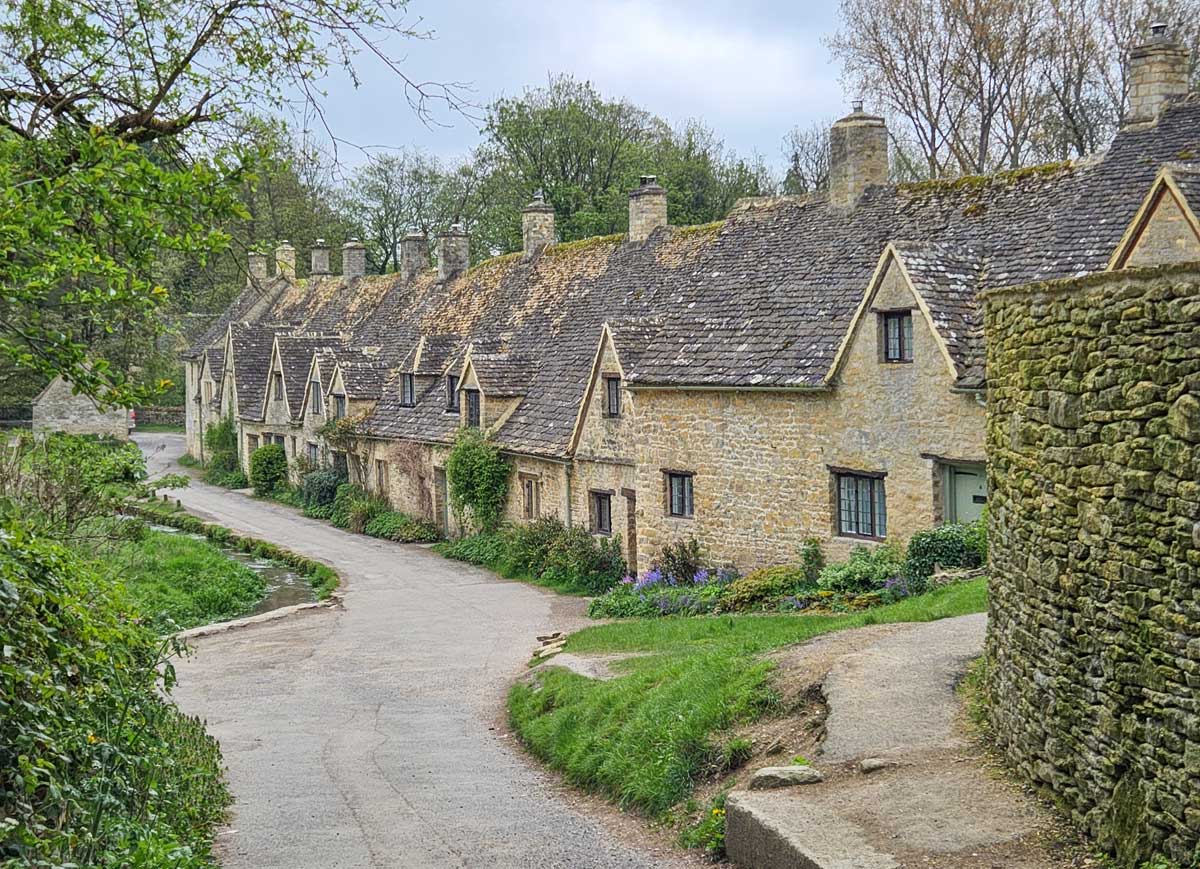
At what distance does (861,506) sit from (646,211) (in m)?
17.4

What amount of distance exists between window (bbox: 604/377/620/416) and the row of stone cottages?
0.17ft

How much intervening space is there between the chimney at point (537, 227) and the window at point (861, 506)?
78.0 ft

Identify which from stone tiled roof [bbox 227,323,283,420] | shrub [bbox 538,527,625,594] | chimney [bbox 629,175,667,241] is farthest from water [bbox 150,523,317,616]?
stone tiled roof [bbox 227,323,283,420]

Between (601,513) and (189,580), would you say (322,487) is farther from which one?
(601,513)

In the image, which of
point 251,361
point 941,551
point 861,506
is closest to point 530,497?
point 861,506

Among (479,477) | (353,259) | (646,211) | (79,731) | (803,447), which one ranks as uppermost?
(353,259)

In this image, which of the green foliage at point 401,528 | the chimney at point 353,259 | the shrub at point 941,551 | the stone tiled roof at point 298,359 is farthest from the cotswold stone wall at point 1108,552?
the chimney at point 353,259

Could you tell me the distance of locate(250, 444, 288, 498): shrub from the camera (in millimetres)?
50219

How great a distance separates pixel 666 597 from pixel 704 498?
2207 mm

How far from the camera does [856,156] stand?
1131 inches

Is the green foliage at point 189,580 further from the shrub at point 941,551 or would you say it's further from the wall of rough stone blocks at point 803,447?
the shrub at point 941,551

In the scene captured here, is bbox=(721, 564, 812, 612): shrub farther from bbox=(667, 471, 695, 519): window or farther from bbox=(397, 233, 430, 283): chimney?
bbox=(397, 233, 430, 283): chimney

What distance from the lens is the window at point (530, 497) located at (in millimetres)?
33344

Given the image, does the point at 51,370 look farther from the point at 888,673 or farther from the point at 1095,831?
the point at 888,673
